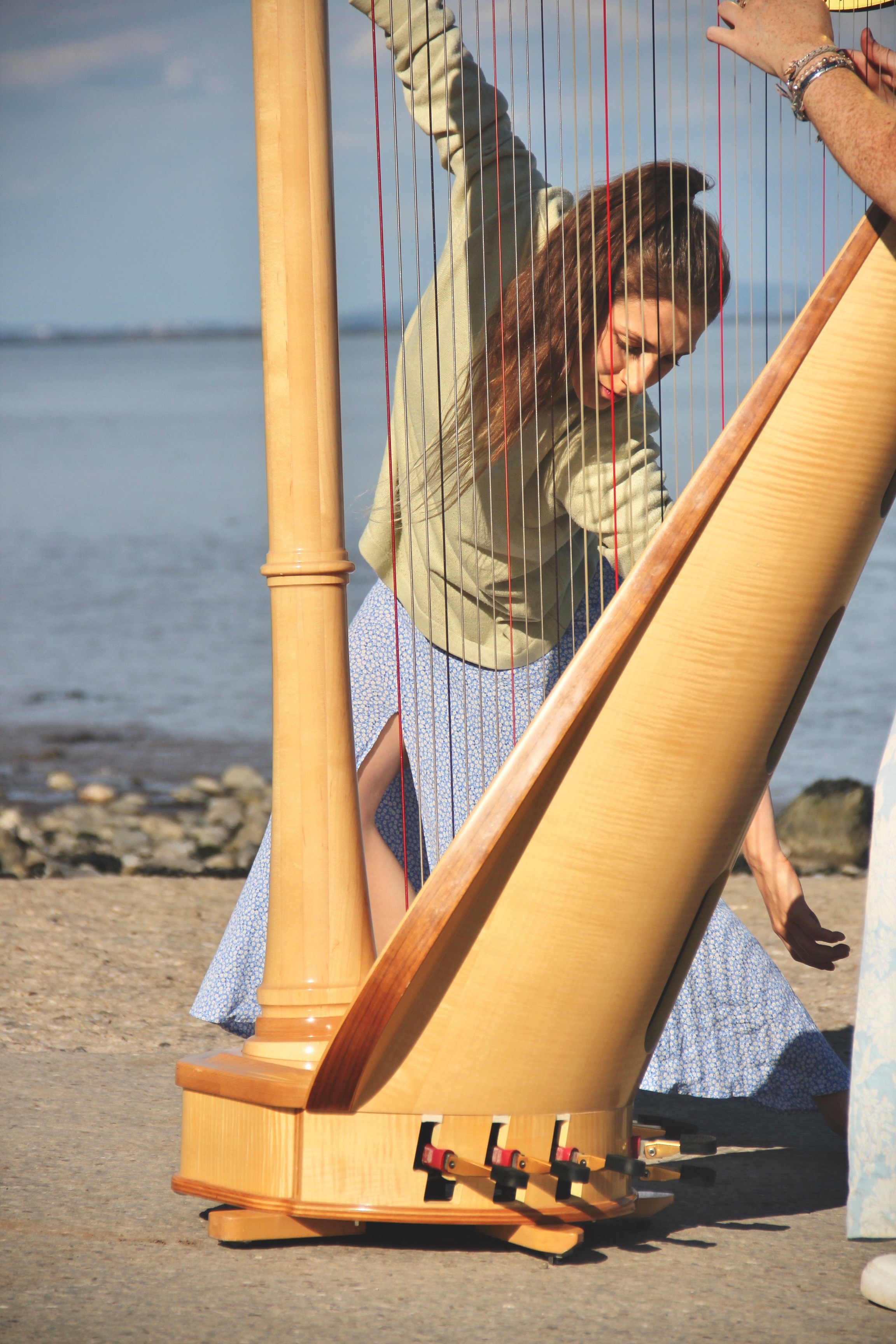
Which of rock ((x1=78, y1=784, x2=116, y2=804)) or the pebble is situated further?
rock ((x1=78, y1=784, x2=116, y2=804))

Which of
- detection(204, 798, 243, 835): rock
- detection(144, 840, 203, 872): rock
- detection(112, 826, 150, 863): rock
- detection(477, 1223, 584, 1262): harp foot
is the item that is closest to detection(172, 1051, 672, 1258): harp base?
detection(477, 1223, 584, 1262): harp foot

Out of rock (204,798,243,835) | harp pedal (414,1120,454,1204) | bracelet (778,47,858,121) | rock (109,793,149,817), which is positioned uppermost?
bracelet (778,47,858,121)

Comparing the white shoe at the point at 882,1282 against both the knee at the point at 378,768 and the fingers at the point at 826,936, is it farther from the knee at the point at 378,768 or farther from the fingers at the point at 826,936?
the knee at the point at 378,768

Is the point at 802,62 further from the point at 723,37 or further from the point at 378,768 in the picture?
the point at 378,768

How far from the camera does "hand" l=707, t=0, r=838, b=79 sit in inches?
58.6

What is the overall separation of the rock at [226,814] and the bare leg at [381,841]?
2954 mm

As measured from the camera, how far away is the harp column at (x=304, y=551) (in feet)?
5.00

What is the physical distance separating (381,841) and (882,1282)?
1.00 meters

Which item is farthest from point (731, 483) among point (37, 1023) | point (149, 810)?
point (149, 810)

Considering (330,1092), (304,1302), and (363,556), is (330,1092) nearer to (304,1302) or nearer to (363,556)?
(304,1302)

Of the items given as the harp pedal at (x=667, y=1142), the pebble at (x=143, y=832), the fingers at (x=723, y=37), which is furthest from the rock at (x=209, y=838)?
the fingers at (x=723, y=37)

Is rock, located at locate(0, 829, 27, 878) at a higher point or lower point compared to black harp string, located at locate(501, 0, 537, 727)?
lower

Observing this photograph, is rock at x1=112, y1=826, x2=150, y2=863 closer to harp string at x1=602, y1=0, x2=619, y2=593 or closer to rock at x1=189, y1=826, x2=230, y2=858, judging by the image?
rock at x1=189, y1=826, x2=230, y2=858

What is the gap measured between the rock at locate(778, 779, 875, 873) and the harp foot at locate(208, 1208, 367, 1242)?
3171 millimetres
